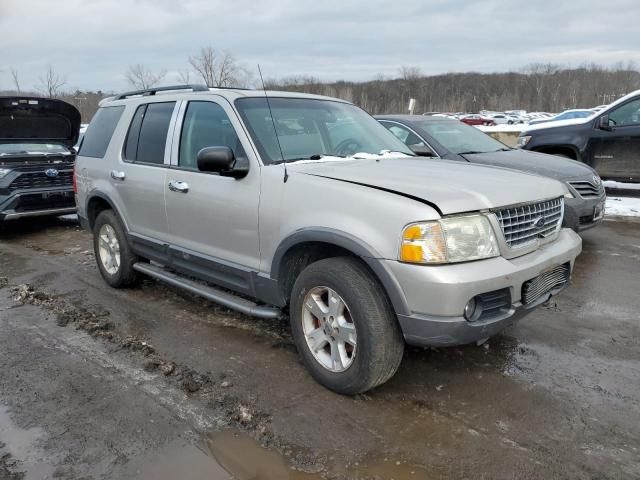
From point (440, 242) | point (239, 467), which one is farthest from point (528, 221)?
point (239, 467)

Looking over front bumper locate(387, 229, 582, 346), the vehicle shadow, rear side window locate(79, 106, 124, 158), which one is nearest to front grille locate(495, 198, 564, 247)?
front bumper locate(387, 229, 582, 346)

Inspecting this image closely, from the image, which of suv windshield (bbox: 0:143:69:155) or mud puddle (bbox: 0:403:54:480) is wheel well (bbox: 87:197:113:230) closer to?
mud puddle (bbox: 0:403:54:480)

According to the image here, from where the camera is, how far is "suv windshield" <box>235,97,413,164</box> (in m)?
3.74

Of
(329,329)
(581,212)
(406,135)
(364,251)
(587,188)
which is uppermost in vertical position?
(406,135)

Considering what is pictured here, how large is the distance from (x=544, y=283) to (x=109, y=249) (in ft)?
13.7

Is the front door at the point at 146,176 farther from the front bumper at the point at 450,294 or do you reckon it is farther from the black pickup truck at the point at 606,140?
the black pickup truck at the point at 606,140

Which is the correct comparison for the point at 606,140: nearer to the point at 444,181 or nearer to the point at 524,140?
the point at 524,140

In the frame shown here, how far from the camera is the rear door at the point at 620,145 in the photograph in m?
9.16

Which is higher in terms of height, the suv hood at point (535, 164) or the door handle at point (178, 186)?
the door handle at point (178, 186)

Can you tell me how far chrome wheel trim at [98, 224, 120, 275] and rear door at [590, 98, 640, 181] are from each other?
8.13 metres

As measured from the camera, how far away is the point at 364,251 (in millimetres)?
2891

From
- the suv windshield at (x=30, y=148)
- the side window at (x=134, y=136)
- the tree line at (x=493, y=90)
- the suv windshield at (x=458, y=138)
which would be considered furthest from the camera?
the tree line at (x=493, y=90)

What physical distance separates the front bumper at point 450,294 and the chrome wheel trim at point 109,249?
11.4 ft

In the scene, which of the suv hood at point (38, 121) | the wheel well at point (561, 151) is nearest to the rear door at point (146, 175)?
the suv hood at point (38, 121)
